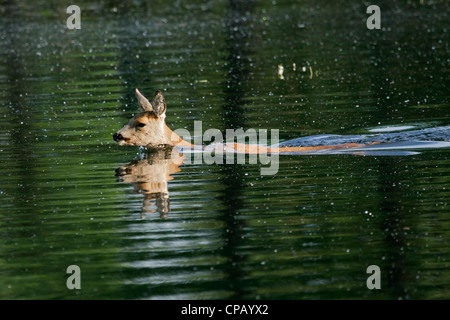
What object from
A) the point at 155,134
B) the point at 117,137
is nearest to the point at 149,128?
the point at 155,134

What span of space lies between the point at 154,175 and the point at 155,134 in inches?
78.1

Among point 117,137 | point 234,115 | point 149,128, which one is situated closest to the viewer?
point 117,137

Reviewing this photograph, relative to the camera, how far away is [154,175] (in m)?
12.1

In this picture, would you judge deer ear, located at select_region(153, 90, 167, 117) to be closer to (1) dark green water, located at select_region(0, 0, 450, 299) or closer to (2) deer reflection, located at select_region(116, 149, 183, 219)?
(2) deer reflection, located at select_region(116, 149, 183, 219)

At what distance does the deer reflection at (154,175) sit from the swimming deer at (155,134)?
227mm

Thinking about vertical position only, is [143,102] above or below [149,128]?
above

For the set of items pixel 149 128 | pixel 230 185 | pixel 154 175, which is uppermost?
pixel 149 128

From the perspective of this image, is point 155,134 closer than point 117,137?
No

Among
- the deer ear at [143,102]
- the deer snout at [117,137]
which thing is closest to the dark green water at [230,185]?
the deer snout at [117,137]

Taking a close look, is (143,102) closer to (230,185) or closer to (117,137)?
(117,137)

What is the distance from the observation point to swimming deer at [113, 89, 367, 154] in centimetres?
1352

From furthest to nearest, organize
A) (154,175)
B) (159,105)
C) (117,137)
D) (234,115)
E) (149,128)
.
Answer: (234,115) < (149,128) < (159,105) < (117,137) < (154,175)

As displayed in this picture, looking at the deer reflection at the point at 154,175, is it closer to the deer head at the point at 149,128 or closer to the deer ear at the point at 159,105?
the deer head at the point at 149,128

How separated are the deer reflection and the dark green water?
0.26 feet
